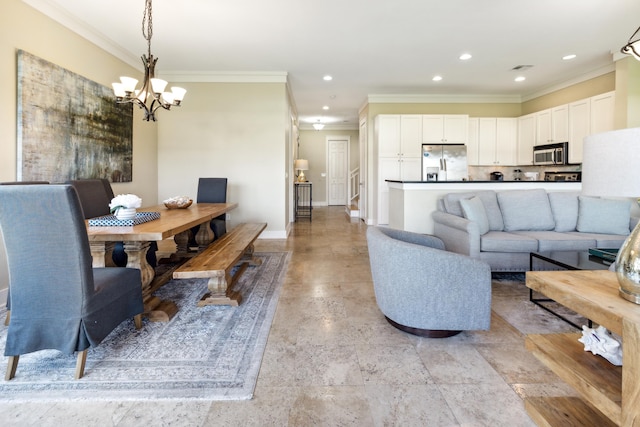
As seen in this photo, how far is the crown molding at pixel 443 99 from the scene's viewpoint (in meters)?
6.81

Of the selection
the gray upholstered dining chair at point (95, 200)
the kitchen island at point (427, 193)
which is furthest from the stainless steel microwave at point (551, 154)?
the gray upholstered dining chair at point (95, 200)

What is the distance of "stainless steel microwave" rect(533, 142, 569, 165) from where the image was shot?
5.56 metres

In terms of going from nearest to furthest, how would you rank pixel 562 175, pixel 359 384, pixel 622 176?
pixel 622 176 → pixel 359 384 → pixel 562 175

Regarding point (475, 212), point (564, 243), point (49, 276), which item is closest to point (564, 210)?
point (564, 243)

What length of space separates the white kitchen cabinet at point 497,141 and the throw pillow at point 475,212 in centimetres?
375

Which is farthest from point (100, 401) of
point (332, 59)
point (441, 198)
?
point (332, 59)

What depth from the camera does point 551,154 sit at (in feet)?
18.9

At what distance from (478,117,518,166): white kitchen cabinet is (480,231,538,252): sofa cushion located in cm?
395

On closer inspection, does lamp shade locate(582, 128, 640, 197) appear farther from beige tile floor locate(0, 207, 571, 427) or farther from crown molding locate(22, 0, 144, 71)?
crown molding locate(22, 0, 144, 71)

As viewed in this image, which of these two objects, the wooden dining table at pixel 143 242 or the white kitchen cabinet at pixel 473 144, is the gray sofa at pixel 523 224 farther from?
the white kitchen cabinet at pixel 473 144

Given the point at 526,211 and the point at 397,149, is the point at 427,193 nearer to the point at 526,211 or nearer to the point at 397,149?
the point at 526,211

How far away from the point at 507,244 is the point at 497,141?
4275 millimetres

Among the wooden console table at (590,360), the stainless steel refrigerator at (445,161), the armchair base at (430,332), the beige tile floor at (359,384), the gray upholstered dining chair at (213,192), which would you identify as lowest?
the beige tile floor at (359,384)

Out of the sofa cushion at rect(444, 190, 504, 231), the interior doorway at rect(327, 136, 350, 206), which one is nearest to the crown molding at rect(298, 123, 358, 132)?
the interior doorway at rect(327, 136, 350, 206)
